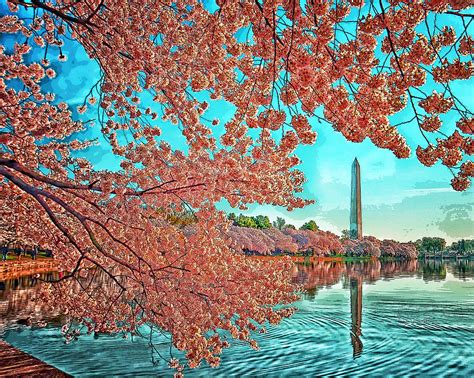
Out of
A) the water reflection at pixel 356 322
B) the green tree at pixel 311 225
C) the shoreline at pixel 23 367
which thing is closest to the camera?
the shoreline at pixel 23 367

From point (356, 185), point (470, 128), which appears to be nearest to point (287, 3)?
point (470, 128)

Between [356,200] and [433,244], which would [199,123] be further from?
[433,244]

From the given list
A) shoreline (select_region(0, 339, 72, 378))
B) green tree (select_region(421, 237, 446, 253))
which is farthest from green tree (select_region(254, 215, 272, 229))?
shoreline (select_region(0, 339, 72, 378))

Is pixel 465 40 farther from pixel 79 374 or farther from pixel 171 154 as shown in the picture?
pixel 79 374

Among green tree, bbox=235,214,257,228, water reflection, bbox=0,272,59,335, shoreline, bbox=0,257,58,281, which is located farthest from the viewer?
green tree, bbox=235,214,257,228

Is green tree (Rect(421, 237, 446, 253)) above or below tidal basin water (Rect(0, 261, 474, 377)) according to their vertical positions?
above

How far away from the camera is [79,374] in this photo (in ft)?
25.5

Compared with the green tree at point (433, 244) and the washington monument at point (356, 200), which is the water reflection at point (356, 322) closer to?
the washington monument at point (356, 200)

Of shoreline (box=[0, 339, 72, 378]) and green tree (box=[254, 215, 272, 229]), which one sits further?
green tree (box=[254, 215, 272, 229])

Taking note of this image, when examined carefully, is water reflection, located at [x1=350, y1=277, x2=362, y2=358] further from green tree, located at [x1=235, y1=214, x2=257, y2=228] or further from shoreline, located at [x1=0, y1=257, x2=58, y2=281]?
green tree, located at [x1=235, y1=214, x2=257, y2=228]

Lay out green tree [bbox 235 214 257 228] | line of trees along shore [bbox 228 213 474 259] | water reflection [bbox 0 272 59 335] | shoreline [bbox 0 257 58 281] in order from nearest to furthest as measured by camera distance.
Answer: water reflection [bbox 0 272 59 335] → shoreline [bbox 0 257 58 281] → line of trees along shore [bbox 228 213 474 259] → green tree [bbox 235 214 257 228]

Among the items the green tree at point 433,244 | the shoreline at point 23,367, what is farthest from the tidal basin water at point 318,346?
the green tree at point 433,244

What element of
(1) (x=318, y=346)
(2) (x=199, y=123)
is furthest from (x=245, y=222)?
(2) (x=199, y=123)

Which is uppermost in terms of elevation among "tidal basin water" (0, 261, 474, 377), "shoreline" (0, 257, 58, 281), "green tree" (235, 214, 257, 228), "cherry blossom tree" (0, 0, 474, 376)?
"green tree" (235, 214, 257, 228)
